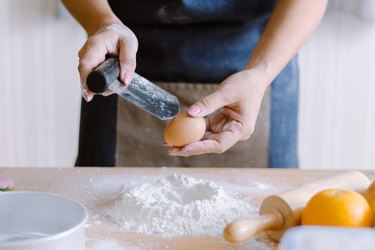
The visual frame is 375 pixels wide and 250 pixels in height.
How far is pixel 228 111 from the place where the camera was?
44.0 inches

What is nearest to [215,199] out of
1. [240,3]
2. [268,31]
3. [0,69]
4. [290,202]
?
[290,202]

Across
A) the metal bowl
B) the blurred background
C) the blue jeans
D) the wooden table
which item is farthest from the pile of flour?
the blurred background

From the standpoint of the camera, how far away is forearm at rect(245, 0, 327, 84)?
1.15 metres

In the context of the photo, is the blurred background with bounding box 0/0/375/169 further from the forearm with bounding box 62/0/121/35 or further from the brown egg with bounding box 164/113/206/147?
the brown egg with bounding box 164/113/206/147

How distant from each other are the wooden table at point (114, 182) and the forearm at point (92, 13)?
267mm

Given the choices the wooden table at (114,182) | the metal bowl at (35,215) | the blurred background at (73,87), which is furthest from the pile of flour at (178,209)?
the blurred background at (73,87)

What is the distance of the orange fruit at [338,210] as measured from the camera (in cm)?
74

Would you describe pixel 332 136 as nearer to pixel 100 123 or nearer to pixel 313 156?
pixel 313 156

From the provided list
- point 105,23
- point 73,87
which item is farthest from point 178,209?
point 73,87

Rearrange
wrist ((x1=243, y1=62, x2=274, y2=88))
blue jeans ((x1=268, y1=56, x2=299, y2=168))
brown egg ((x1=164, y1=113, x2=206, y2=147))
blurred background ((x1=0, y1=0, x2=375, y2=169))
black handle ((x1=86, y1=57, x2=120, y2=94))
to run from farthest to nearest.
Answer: blurred background ((x1=0, y1=0, x2=375, y2=169)) < blue jeans ((x1=268, y1=56, x2=299, y2=168)) < wrist ((x1=243, y1=62, x2=274, y2=88)) < brown egg ((x1=164, y1=113, x2=206, y2=147)) < black handle ((x1=86, y1=57, x2=120, y2=94))

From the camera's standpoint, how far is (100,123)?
135cm

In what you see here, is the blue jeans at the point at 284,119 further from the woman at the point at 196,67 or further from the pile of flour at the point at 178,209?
the pile of flour at the point at 178,209

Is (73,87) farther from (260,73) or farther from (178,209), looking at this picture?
(178,209)

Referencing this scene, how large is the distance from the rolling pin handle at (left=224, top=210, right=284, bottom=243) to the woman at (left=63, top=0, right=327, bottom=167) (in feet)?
1.46
